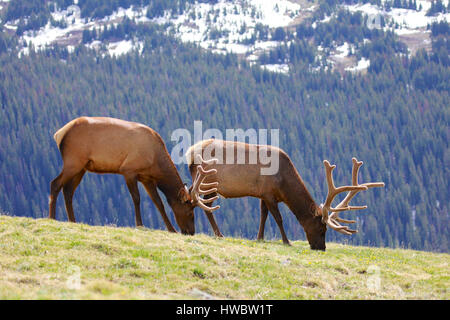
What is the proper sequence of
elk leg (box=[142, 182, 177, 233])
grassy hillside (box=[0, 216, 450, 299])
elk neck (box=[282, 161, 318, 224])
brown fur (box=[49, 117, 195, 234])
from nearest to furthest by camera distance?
grassy hillside (box=[0, 216, 450, 299]) < brown fur (box=[49, 117, 195, 234]) < elk leg (box=[142, 182, 177, 233]) < elk neck (box=[282, 161, 318, 224])

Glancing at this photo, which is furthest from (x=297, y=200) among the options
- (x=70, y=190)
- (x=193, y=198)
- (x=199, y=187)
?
(x=70, y=190)

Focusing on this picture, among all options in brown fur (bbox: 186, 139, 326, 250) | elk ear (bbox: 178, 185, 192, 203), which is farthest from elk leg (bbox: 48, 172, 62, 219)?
brown fur (bbox: 186, 139, 326, 250)

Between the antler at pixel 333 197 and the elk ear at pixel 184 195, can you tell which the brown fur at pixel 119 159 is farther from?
the antler at pixel 333 197

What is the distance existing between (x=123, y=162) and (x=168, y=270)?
6.21m

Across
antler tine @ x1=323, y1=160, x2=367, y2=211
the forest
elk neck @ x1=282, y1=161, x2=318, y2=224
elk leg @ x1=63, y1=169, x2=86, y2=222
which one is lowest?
the forest

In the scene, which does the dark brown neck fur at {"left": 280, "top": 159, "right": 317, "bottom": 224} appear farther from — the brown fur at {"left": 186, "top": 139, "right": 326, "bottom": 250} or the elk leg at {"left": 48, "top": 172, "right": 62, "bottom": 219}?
the elk leg at {"left": 48, "top": 172, "right": 62, "bottom": 219}

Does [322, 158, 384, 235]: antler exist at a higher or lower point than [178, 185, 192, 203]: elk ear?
lower

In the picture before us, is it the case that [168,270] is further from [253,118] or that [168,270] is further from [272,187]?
[253,118]

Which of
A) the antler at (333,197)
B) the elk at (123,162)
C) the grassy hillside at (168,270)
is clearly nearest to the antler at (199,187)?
the elk at (123,162)

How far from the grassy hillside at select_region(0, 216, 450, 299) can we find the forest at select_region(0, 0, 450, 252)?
9002 cm

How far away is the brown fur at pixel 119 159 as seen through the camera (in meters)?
18.0

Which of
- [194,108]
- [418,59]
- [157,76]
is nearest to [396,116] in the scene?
[418,59]

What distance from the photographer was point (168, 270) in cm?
1308

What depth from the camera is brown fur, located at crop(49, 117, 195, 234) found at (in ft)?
59.2
